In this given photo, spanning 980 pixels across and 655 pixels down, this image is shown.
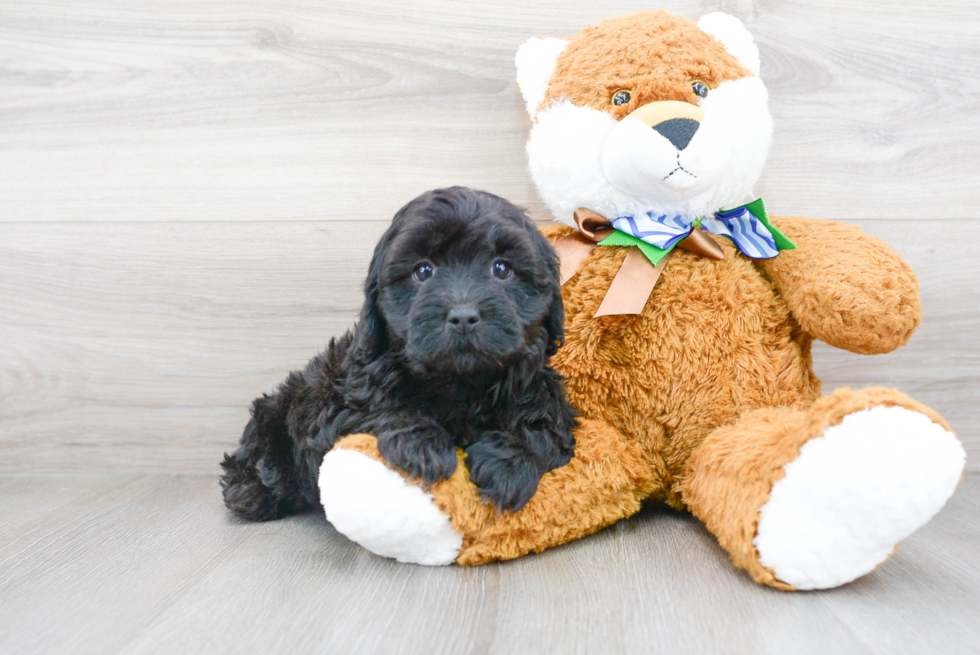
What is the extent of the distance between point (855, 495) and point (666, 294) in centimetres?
49

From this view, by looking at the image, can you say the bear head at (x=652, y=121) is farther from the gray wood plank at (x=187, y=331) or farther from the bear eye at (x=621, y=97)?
the gray wood plank at (x=187, y=331)

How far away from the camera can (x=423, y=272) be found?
1041 millimetres

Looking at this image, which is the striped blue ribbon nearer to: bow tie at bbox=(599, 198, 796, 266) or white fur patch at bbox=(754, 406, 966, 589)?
bow tie at bbox=(599, 198, 796, 266)

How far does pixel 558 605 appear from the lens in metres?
0.92

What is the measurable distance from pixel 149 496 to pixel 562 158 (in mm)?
1181

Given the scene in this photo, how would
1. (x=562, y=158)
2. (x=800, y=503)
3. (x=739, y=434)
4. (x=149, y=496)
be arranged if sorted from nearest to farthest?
(x=800, y=503)
(x=739, y=434)
(x=562, y=158)
(x=149, y=496)

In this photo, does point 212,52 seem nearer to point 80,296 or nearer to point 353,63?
point 353,63

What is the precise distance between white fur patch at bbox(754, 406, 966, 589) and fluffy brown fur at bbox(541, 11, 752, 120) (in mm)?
654

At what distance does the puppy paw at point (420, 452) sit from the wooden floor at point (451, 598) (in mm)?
168

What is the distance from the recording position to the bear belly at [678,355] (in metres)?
1.23

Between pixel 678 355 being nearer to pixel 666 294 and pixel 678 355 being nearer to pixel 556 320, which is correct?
pixel 666 294

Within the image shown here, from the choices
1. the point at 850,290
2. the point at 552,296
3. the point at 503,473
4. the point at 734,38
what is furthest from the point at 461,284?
the point at 734,38

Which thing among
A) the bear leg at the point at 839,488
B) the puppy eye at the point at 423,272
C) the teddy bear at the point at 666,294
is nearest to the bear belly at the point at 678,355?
the teddy bear at the point at 666,294

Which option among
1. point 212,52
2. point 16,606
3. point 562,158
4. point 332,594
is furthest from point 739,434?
point 212,52
